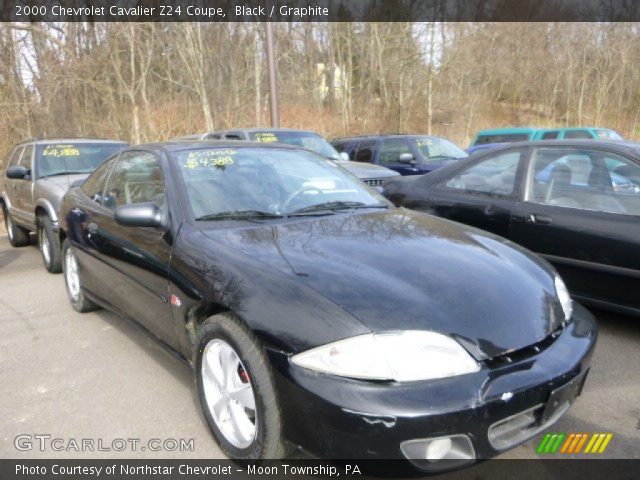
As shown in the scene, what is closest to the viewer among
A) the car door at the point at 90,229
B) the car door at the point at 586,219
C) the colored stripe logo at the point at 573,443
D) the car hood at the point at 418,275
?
the car hood at the point at 418,275

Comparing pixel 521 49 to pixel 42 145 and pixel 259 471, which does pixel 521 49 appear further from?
pixel 259 471

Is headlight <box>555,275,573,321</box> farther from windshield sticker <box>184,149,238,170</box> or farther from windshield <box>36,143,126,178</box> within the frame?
windshield <box>36,143,126,178</box>

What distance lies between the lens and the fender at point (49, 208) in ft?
18.6

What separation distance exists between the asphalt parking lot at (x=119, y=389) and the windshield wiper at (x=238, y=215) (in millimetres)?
861

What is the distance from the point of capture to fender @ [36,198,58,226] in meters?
5.68

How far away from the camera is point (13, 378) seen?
335cm

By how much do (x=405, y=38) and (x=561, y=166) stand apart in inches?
1051

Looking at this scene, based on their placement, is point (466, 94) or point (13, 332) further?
point (466, 94)

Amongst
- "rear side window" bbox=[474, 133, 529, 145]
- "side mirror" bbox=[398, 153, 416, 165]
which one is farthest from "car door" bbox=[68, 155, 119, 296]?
"rear side window" bbox=[474, 133, 529, 145]

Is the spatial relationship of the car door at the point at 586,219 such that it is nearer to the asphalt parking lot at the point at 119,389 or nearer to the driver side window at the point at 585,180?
the driver side window at the point at 585,180

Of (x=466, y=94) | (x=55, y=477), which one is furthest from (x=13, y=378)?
(x=466, y=94)

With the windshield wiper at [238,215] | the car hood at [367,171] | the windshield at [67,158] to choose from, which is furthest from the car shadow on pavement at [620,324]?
the windshield at [67,158]

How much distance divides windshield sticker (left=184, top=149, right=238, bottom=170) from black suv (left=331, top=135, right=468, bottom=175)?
628 centimetres

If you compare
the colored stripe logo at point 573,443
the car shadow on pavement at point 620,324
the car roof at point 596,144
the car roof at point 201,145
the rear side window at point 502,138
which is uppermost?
the car roof at point 201,145
